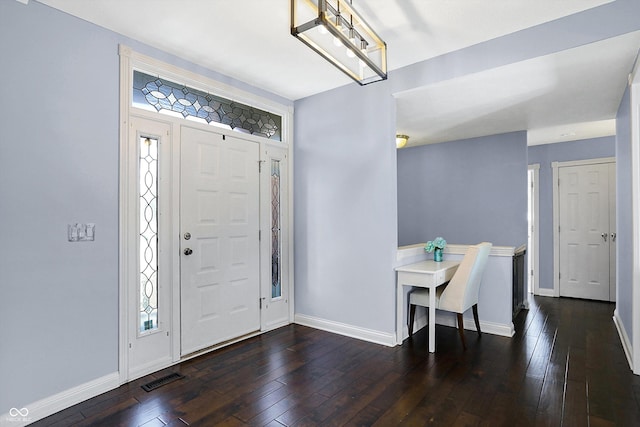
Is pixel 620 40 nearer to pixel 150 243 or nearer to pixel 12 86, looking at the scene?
pixel 150 243

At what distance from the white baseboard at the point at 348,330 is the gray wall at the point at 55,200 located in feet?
6.36

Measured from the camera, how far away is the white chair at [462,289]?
3.12 metres

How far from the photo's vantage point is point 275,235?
12.7 ft

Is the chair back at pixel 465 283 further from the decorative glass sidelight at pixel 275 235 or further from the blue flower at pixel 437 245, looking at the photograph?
the decorative glass sidelight at pixel 275 235

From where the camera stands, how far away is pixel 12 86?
208 cm

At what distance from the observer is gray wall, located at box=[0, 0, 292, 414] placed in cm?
206

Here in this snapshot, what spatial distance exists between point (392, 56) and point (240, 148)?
165cm

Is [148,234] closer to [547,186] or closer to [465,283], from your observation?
[465,283]

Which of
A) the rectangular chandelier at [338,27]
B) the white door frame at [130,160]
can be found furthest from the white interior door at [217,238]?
the rectangular chandelier at [338,27]

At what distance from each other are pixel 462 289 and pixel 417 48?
2.13 metres

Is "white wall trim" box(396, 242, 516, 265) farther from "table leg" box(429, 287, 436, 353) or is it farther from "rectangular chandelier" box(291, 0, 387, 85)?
"rectangular chandelier" box(291, 0, 387, 85)

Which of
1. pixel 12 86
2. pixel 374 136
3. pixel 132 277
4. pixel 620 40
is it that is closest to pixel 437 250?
pixel 374 136

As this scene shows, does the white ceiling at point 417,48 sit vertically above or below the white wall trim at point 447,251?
above

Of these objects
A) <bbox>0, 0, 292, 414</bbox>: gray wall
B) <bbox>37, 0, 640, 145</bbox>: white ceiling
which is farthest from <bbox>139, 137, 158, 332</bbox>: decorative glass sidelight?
<bbox>37, 0, 640, 145</bbox>: white ceiling
